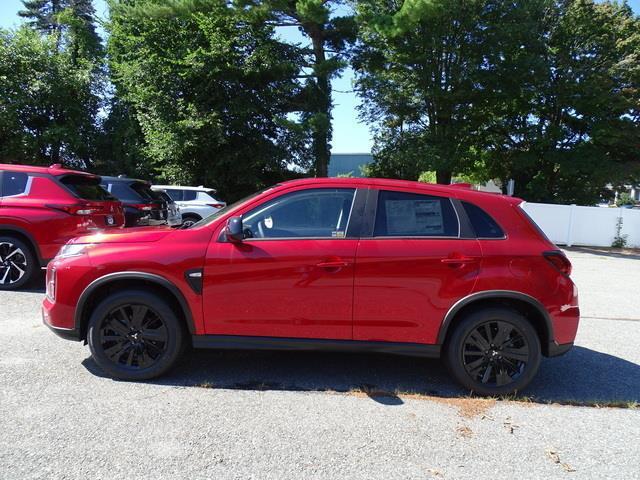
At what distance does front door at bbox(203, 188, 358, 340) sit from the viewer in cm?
375

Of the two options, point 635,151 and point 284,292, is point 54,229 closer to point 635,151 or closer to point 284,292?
point 284,292

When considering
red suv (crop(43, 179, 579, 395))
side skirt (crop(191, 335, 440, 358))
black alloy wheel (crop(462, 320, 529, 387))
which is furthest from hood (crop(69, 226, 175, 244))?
black alloy wheel (crop(462, 320, 529, 387))

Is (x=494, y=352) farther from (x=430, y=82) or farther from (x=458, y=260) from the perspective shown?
(x=430, y=82)

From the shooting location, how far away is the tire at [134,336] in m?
3.84

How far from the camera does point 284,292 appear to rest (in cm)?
377

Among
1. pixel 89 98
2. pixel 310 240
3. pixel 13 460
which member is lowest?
pixel 13 460

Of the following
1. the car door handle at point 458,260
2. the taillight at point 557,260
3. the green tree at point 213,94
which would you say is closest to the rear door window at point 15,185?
the car door handle at point 458,260

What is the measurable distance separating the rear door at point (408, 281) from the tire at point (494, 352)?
0.24 m

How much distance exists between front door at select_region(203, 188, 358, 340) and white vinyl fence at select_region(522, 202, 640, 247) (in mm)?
15665

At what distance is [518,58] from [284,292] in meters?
18.9

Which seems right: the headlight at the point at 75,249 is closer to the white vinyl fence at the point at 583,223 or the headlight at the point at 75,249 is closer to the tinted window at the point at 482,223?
the tinted window at the point at 482,223

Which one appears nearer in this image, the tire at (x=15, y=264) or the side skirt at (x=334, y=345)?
the side skirt at (x=334, y=345)

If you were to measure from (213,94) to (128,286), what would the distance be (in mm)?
16748

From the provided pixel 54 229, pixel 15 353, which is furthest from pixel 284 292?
pixel 54 229
